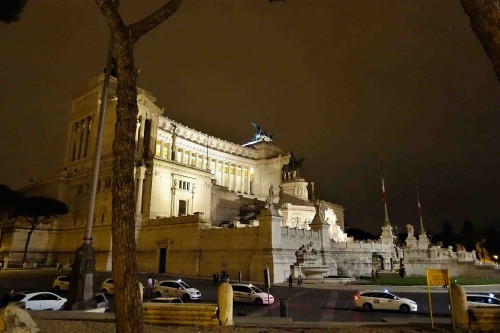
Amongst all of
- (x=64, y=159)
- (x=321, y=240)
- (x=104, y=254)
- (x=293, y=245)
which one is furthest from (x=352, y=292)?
(x=64, y=159)

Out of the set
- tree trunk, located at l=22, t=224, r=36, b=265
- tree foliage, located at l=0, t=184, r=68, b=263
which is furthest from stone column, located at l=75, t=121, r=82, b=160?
tree trunk, located at l=22, t=224, r=36, b=265

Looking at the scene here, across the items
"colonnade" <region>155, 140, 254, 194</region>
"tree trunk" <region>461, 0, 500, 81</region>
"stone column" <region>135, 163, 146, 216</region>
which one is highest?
"colonnade" <region>155, 140, 254, 194</region>

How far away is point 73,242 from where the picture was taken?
187 ft

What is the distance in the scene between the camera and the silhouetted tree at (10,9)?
1623cm

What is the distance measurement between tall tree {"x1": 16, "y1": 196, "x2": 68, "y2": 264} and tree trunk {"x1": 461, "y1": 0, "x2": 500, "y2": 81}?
57511 mm

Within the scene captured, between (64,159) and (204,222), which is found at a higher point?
(64,159)

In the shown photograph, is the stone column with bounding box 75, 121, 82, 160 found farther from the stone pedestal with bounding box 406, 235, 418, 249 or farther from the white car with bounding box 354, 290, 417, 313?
the white car with bounding box 354, 290, 417, 313

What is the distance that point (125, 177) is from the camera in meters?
8.72

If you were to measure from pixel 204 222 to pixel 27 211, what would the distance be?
28.3m

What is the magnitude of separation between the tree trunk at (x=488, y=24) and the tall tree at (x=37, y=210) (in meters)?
57.5

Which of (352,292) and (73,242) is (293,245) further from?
(73,242)

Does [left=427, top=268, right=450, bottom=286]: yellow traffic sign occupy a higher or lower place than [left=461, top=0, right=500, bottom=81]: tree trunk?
lower

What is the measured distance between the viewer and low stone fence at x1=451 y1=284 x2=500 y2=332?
1153 cm

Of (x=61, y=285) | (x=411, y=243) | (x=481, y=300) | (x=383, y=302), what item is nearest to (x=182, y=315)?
(x=383, y=302)
